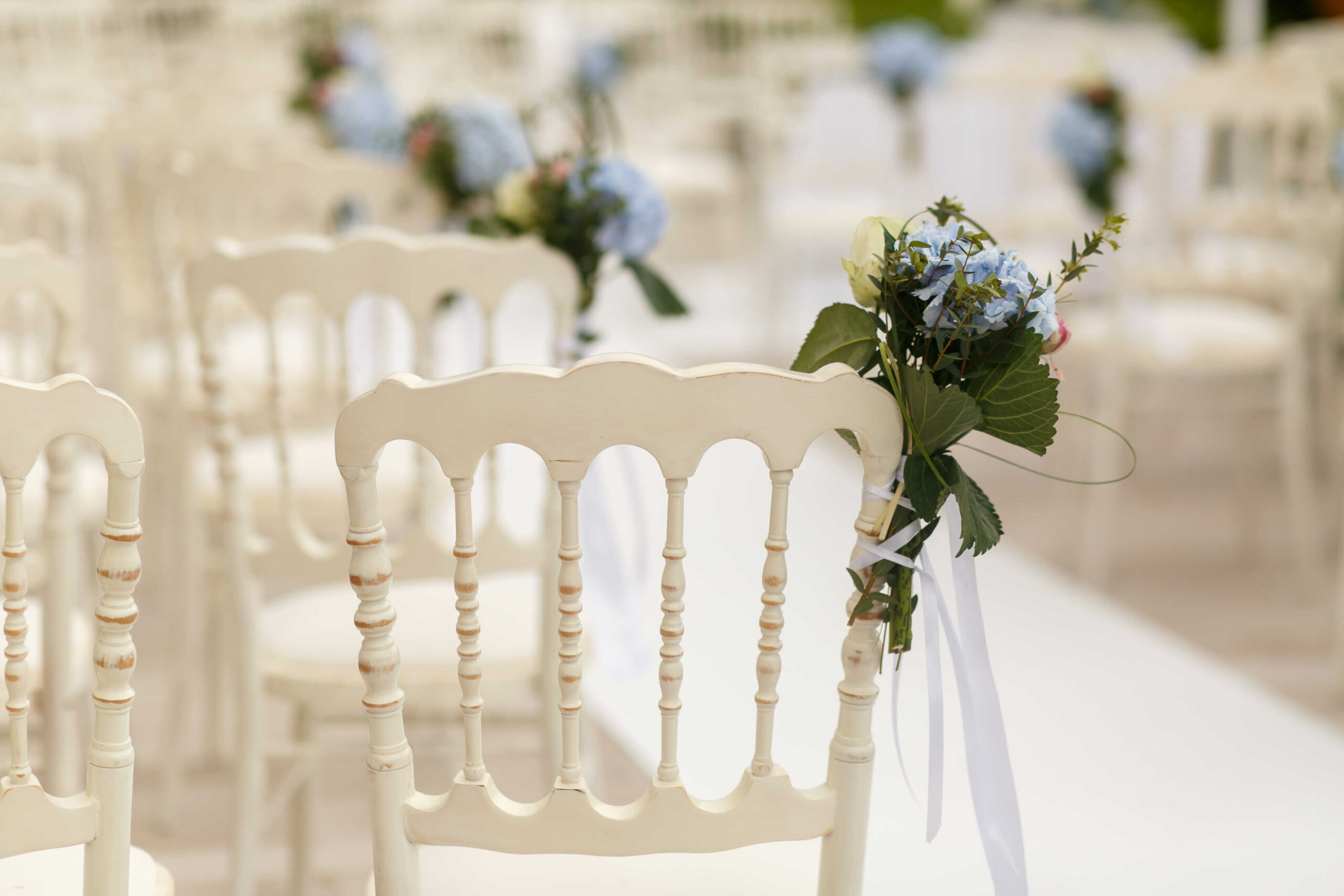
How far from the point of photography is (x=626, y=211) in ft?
5.81

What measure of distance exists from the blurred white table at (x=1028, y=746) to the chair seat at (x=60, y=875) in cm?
22

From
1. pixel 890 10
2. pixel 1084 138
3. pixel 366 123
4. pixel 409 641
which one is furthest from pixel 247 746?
pixel 890 10

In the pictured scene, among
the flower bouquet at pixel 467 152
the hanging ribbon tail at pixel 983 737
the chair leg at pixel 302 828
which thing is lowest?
the chair leg at pixel 302 828

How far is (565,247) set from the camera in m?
1.81

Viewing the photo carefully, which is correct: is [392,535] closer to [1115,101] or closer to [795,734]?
[795,734]

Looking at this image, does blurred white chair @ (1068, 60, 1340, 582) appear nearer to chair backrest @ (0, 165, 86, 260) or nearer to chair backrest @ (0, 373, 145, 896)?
chair backrest @ (0, 165, 86, 260)

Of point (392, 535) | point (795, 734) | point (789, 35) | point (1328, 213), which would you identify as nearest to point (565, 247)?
point (795, 734)

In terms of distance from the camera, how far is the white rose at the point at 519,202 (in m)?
1.82

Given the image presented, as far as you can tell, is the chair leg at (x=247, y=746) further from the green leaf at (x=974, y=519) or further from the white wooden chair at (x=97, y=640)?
the green leaf at (x=974, y=519)

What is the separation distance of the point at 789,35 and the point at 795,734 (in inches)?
224

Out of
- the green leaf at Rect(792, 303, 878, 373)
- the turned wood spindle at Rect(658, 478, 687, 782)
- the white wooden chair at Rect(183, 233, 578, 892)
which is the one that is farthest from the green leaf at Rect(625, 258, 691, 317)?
the turned wood spindle at Rect(658, 478, 687, 782)

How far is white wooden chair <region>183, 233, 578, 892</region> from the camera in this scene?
1494 mm

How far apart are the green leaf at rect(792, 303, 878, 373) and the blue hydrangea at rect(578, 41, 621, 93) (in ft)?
16.4

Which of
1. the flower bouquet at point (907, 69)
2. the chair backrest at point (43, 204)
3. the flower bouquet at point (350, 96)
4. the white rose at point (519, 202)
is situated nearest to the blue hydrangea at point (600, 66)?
the flower bouquet at point (907, 69)
